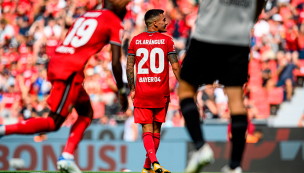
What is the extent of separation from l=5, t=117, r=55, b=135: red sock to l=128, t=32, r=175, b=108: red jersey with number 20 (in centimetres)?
137

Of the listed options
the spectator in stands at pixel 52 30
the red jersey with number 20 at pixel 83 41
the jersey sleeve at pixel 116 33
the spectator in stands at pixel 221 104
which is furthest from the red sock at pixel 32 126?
the spectator in stands at pixel 52 30

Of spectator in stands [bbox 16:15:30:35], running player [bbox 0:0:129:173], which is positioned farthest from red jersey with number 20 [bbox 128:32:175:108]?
spectator in stands [bbox 16:15:30:35]

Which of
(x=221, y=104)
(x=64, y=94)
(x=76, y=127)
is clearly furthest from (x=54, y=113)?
(x=221, y=104)

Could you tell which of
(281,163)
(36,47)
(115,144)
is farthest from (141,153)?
(36,47)

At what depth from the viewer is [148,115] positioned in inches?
203

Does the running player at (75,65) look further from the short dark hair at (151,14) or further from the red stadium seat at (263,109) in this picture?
the red stadium seat at (263,109)

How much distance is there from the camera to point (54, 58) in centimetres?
445

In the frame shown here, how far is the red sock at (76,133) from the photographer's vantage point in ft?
14.9

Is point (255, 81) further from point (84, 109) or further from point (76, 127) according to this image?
point (76, 127)

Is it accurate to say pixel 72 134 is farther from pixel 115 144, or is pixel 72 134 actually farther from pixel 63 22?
pixel 63 22

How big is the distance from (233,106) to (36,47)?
10.3 metres

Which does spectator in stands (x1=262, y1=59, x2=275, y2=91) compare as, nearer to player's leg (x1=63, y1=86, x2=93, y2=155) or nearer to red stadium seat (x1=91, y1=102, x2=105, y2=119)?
red stadium seat (x1=91, y1=102, x2=105, y2=119)

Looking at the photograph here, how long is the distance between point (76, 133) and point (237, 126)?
6.84ft

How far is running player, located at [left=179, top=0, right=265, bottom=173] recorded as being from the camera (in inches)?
134
